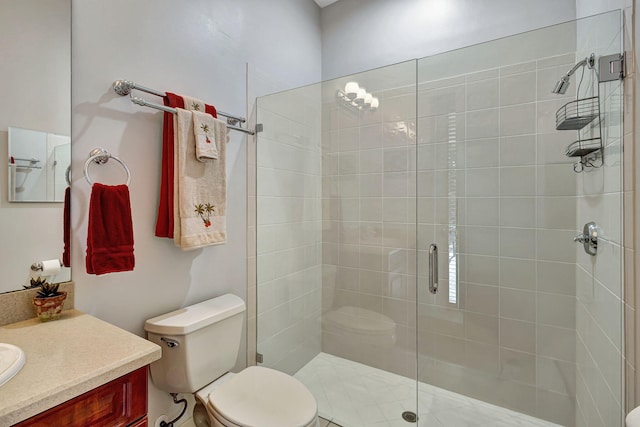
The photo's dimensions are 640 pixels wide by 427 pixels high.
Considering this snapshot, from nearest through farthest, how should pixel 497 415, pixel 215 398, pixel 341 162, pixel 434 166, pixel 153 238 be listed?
pixel 215 398 → pixel 153 238 → pixel 497 415 → pixel 434 166 → pixel 341 162

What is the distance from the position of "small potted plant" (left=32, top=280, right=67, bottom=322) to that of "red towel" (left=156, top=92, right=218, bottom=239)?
39cm

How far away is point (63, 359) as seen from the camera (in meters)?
0.79

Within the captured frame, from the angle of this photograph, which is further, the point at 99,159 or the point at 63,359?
the point at 99,159

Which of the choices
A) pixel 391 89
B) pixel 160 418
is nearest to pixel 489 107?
pixel 391 89

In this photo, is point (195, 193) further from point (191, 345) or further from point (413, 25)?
point (413, 25)

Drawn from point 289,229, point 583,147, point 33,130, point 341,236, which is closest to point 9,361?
point 33,130

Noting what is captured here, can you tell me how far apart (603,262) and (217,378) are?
1703 mm

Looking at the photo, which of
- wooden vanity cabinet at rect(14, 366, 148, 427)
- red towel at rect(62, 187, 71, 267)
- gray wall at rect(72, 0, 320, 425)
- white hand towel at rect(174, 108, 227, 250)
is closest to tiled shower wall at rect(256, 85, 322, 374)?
gray wall at rect(72, 0, 320, 425)

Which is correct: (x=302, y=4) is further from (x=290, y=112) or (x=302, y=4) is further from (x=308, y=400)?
(x=308, y=400)

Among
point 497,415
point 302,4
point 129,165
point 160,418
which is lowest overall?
point 497,415

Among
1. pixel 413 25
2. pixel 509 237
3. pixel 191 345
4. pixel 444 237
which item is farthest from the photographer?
pixel 413 25

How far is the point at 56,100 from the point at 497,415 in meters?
2.47

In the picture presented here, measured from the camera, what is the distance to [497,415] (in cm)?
170

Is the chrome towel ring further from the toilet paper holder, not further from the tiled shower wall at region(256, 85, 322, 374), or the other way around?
the tiled shower wall at region(256, 85, 322, 374)
